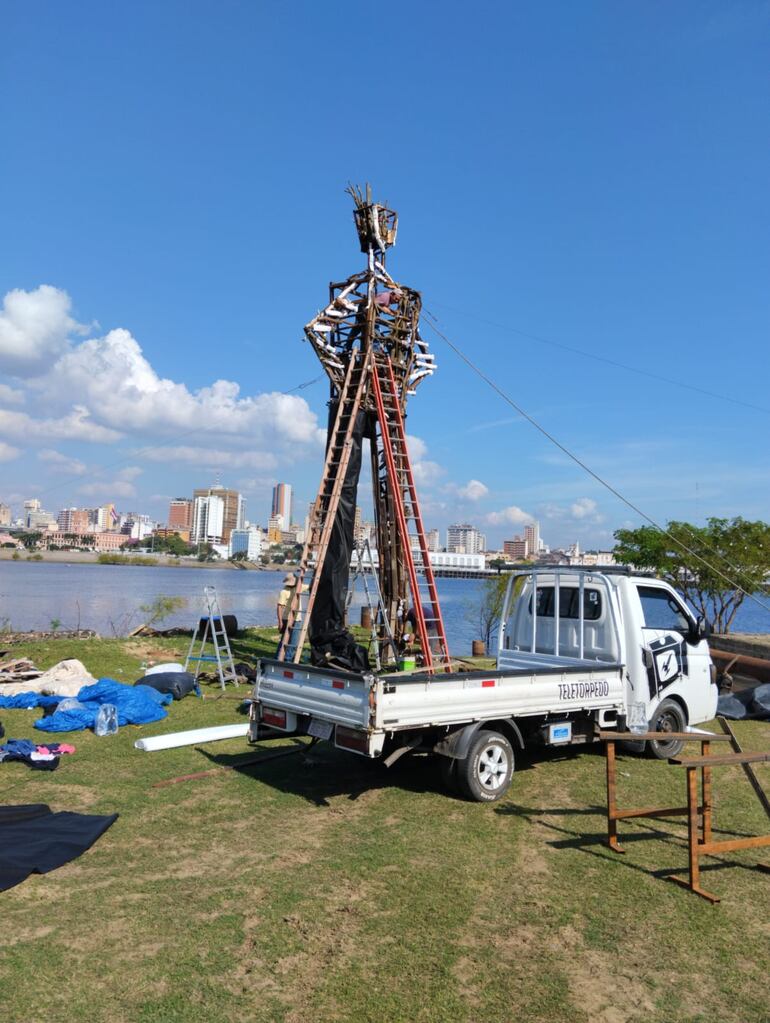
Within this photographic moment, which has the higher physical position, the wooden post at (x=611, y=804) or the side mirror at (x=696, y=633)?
the side mirror at (x=696, y=633)

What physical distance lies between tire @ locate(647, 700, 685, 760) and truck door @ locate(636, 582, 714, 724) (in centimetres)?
16

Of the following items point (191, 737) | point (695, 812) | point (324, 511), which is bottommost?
point (191, 737)

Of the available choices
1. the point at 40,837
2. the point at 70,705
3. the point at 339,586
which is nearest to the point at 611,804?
the point at 40,837

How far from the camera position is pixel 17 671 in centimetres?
1366

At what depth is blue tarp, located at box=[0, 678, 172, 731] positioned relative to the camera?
34.8 feet

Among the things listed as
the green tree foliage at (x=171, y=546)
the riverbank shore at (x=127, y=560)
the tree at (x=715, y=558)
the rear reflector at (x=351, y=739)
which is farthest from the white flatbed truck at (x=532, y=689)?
the green tree foliage at (x=171, y=546)

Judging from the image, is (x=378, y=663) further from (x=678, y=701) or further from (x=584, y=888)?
(x=584, y=888)

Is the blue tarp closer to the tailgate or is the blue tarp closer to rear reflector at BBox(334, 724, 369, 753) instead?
the tailgate

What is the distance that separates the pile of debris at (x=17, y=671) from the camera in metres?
13.2

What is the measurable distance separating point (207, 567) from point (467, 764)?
6177 inches

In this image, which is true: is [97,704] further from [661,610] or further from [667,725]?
[661,610]

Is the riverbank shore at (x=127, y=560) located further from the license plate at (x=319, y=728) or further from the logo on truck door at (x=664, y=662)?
the logo on truck door at (x=664, y=662)

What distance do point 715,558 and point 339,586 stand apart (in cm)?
1782

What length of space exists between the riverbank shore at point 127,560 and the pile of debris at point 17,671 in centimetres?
14341
